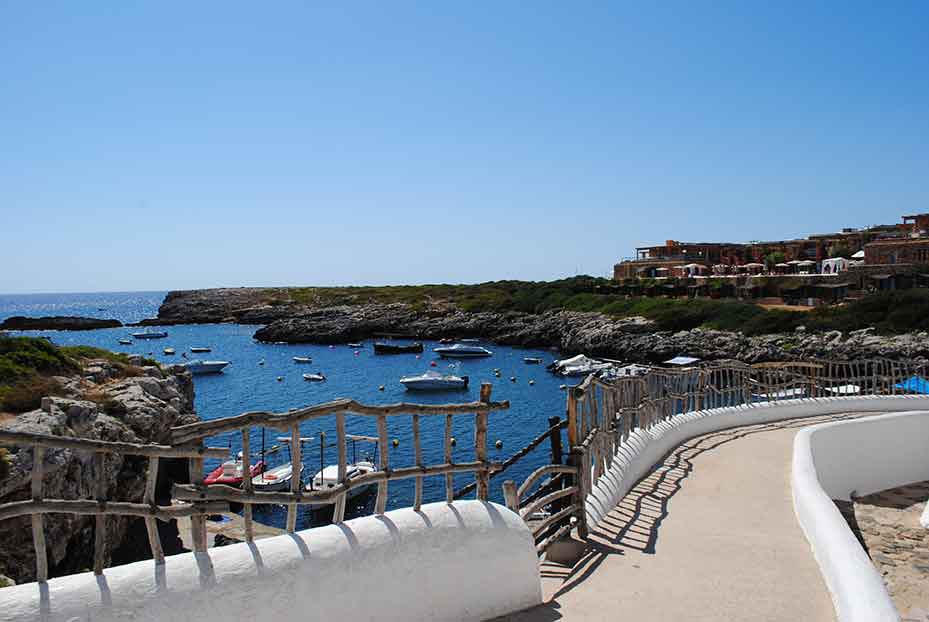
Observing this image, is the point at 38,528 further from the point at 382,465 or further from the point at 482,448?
the point at 482,448

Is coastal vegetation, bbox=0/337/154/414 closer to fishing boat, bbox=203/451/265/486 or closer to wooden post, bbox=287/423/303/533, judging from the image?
fishing boat, bbox=203/451/265/486

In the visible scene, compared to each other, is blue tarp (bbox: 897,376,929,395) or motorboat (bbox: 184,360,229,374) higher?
blue tarp (bbox: 897,376,929,395)

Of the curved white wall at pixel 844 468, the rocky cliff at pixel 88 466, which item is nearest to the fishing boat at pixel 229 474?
the rocky cliff at pixel 88 466

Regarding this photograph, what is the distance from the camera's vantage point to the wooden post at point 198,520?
173 inches

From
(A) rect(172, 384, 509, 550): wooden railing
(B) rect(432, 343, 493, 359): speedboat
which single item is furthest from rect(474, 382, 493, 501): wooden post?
(B) rect(432, 343, 493, 359): speedboat

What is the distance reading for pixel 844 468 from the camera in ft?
43.6

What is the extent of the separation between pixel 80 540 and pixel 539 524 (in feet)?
46.6

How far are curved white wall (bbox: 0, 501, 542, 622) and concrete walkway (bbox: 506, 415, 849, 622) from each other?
54 centimetres

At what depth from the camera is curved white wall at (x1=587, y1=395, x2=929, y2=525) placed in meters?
A: 9.55

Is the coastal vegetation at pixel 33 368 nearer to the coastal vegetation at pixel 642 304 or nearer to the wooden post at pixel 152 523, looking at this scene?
the wooden post at pixel 152 523

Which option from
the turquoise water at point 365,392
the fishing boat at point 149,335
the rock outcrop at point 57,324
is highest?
the rock outcrop at point 57,324

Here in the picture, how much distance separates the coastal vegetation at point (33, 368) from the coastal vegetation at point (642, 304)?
168 ft

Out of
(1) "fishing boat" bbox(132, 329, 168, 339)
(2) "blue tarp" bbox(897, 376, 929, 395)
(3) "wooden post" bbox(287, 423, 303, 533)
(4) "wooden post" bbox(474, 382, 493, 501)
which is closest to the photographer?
(3) "wooden post" bbox(287, 423, 303, 533)

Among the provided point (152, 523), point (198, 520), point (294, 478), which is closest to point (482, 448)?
point (294, 478)
